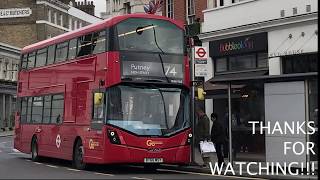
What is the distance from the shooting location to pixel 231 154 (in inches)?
731

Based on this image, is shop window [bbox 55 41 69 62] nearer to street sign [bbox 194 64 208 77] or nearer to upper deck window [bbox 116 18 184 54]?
upper deck window [bbox 116 18 184 54]

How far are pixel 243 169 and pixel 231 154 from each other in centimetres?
92

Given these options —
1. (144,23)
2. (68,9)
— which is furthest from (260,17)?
(68,9)

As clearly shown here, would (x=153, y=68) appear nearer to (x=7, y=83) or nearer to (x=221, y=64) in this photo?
(x=221, y=64)

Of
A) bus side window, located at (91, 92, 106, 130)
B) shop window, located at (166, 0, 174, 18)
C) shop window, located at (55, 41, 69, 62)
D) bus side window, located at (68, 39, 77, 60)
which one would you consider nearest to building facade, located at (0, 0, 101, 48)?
shop window, located at (166, 0, 174, 18)

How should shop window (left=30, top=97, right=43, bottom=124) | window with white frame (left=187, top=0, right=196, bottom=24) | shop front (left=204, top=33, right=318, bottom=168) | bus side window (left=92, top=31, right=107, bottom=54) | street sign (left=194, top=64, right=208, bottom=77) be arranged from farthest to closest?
window with white frame (left=187, top=0, right=196, bottom=24) → shop window (left=30, top=97, right=43, bottom=124) → street sign (left=194, top=64, right=208, bottom=77) → bus side window (left=92, top=31, right=107, bottom=54) → shop front (left=204, top=33, right=318, bottom=168)

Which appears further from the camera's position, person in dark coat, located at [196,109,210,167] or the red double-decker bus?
person in dark coat, located at [196,109,210,167]

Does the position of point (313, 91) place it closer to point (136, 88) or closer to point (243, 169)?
point (243, 169)

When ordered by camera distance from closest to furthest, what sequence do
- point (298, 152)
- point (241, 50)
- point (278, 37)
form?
point (298, 152)
point (278, 37)
point (241, 50)

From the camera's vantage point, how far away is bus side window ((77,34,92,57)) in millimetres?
19312

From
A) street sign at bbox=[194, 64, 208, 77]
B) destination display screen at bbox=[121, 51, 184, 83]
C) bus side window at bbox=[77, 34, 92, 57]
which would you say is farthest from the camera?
street sign at bbox=[194, 64, 208, 77]

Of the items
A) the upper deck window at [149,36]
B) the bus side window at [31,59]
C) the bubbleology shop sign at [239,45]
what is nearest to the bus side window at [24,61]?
the bus side window at [31,59]

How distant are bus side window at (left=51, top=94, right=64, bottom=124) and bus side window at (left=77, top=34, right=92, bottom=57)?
2.06 meters

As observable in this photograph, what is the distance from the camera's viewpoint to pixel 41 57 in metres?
23.5
